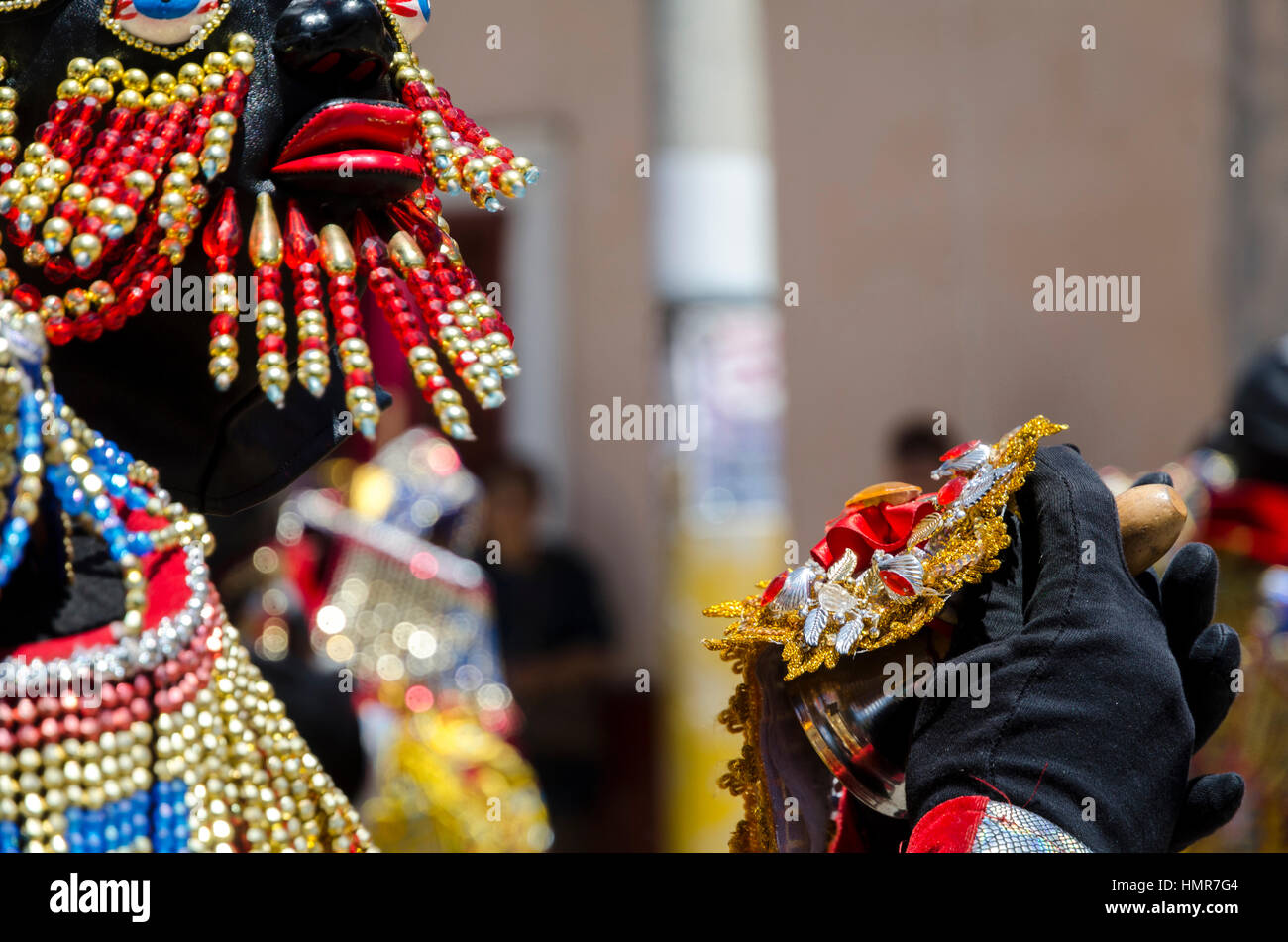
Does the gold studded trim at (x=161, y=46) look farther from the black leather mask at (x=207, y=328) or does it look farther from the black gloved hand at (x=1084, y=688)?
the black gloved hand at (x=1084, y=688)

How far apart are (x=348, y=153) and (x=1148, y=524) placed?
0.66 meters

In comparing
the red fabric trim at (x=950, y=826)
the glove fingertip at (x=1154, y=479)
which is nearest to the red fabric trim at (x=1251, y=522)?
the glove fingertip at (x=1154, y=479)

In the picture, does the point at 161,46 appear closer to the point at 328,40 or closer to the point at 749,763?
the point at 328,40

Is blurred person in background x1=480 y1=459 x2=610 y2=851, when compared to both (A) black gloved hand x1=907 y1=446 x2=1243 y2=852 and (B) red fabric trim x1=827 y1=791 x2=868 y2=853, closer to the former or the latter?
(B) red fabric trim x1=827 y1=791 x2=868 y2=853

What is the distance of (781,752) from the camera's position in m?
1.28

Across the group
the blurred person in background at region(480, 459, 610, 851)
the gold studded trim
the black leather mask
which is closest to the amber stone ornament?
the black leather mask

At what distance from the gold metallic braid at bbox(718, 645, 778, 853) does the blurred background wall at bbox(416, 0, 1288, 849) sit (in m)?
3.79

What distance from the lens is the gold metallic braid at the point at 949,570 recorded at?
115cm

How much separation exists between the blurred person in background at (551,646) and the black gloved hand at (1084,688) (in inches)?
140

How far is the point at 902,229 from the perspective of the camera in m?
5.54

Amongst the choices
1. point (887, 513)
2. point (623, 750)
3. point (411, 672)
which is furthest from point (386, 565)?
point (887, 513)

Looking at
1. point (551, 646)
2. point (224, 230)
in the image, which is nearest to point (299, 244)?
point (224, 230)
